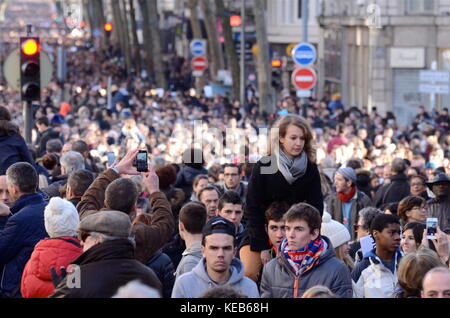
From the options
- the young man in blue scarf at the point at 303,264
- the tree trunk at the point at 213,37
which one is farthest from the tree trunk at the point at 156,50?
the young man in blue scarf at the point at 303,264

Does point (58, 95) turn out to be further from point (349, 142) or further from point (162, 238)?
point (162, 238)

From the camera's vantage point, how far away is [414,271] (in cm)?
803

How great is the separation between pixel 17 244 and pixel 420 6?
3650 cm

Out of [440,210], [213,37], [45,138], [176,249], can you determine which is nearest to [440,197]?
[440,210]

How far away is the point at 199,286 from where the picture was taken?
317 inches

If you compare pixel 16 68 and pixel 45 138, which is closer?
pixel 16 68

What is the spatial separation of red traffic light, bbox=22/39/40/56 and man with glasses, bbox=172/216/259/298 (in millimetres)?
7946

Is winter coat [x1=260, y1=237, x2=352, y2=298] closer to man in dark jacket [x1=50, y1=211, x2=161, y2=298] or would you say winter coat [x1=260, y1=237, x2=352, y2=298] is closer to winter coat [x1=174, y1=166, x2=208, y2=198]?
man in dark jacket [x1=50, y1=211, x2=161, y2=298]

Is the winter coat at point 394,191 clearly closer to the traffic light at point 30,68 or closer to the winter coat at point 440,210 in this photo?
the winter coat at point 440,210

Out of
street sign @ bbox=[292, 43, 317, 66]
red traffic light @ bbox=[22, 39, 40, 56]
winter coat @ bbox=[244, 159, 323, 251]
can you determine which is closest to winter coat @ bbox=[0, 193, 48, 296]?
winter coat @ bbox=[244, 159, 323, 251]

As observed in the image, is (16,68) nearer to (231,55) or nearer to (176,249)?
(176,249)

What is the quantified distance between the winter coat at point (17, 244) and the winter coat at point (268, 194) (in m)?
1.45


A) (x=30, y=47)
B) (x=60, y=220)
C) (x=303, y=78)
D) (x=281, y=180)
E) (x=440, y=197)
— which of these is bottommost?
(x=440, y=197)

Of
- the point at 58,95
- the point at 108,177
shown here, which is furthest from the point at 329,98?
the point at 108,177
